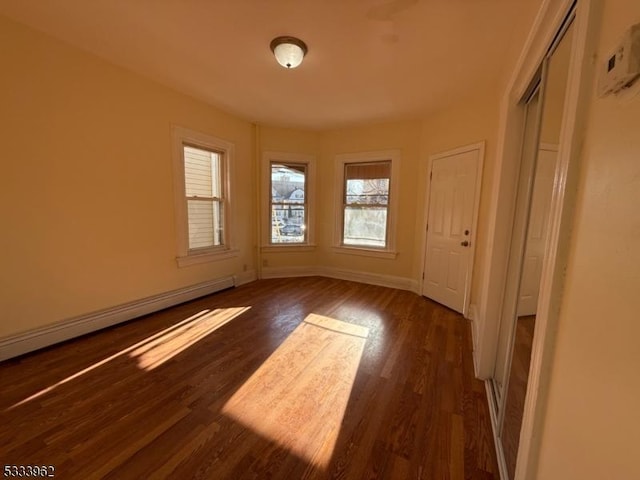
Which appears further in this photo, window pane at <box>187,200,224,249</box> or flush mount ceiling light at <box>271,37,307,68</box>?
window pane at <box>187,200,224,249</box>

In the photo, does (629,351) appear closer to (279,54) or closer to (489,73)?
(279,54)

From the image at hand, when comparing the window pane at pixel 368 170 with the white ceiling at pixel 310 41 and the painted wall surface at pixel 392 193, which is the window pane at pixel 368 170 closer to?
the painted wall surface at pixel 392 193

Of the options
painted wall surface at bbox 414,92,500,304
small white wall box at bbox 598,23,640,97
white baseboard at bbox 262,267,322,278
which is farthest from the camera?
white baseboard at bbox 262,267,322,278

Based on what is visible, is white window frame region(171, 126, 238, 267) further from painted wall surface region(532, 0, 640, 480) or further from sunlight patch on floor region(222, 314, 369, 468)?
painted wall surface region(532, 0, 640, 480)

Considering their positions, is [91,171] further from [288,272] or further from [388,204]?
[388,204]

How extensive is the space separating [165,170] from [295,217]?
2.18 m

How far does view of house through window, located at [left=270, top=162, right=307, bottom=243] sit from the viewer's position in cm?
452

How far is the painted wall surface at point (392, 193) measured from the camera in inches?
155

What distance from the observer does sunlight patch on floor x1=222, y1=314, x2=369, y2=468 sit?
147cm

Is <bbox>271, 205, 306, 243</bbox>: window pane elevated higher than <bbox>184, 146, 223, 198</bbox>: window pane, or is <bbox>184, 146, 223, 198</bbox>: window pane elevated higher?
<bbox>184, 146, 223, 198</bbox>: window pane

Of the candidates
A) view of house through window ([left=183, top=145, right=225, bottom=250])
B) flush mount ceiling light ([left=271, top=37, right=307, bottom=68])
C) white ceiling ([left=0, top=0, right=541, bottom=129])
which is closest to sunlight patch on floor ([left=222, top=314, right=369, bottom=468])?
view of house through window ([left=183, top=145, right=225, bottom=250])

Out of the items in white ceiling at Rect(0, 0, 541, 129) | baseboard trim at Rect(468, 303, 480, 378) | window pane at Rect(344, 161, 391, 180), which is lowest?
baseboard trim at Rect(468, 303, 480, 378)

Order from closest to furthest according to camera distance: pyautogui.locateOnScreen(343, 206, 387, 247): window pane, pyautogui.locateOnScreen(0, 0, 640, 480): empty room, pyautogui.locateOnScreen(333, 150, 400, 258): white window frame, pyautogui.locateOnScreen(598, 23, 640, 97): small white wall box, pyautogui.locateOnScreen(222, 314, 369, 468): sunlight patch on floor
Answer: pyautogui.locateOnScreen(598, 23, 640, 97): small white wall box < pyautogui.locateOnScreen(0, 0, 640, 480): empty room < pyautogui.locateOnScreen(222, 314, 369, 468): sunlight patch on floor < pyautogui.locateOnScreen(333, 150, 400, 258): white window frame < pyautogui.locateOnScreen(343, 206, 387, 247): window pane

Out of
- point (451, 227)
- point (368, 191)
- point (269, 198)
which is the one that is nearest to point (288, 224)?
point (269, 198)
